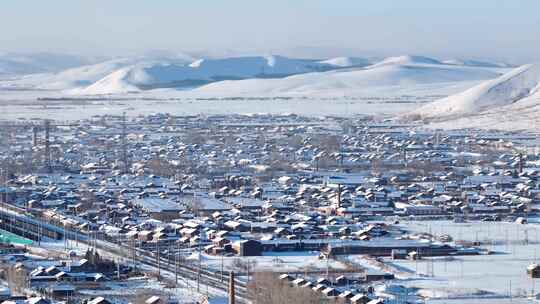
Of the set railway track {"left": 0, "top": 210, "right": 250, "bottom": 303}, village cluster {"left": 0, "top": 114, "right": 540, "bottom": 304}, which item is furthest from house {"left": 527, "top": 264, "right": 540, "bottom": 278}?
railway track {"left": 0, "top": 210, "right": 250, "bottom": 303}

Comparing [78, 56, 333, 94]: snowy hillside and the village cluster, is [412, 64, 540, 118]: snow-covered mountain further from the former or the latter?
[78, 56, 333, 94]: snowy hillside

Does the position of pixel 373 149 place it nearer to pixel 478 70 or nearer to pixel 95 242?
pixel 95 242

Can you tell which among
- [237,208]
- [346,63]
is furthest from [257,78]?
[237,208]

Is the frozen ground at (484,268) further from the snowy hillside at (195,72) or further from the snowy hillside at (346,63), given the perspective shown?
the snowy hillside at (346,63)

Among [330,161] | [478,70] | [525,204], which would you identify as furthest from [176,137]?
[478,70]

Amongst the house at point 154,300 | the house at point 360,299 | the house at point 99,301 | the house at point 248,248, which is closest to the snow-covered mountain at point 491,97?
the house at point 248,248

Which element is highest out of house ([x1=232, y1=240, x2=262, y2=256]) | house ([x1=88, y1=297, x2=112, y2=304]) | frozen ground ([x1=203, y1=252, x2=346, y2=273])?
house ([x1=88, y1=297, x2=112, y2=304])

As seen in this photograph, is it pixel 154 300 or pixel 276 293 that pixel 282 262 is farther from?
pixel 154 300
